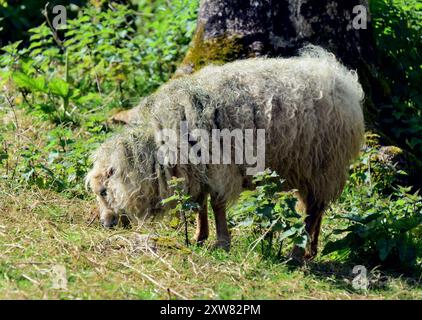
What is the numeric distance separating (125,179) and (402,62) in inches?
136

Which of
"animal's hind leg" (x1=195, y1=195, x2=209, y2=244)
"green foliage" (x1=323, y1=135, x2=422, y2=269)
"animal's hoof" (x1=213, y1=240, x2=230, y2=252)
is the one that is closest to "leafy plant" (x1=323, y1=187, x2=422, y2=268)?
"green foliage" (x1=323, y1=135, x2=422, y2=269)

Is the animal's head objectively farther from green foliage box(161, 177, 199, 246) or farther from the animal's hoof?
the animal's hoof

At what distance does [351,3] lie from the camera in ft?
24.3

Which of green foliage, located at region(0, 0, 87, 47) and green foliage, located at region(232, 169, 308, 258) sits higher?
green foliage, located at region(0, 0, 87, 47)

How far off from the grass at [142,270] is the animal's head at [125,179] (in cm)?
14

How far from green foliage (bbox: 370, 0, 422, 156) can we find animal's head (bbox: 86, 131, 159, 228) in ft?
9.20

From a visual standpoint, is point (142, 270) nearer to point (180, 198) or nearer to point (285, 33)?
point (180, 198)

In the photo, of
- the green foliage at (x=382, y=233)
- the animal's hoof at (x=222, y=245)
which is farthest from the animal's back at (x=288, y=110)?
the animal's hoof at (x=222, y=245)

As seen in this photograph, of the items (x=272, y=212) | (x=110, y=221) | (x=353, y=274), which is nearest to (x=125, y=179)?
A: (x=110, y=221)

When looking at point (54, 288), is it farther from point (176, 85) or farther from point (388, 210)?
point (388, 210)

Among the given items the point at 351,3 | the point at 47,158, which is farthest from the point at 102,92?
the point at 351,3

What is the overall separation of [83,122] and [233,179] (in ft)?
10.1

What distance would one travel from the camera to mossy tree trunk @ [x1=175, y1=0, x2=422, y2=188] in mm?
7195

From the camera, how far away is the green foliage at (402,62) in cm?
754
